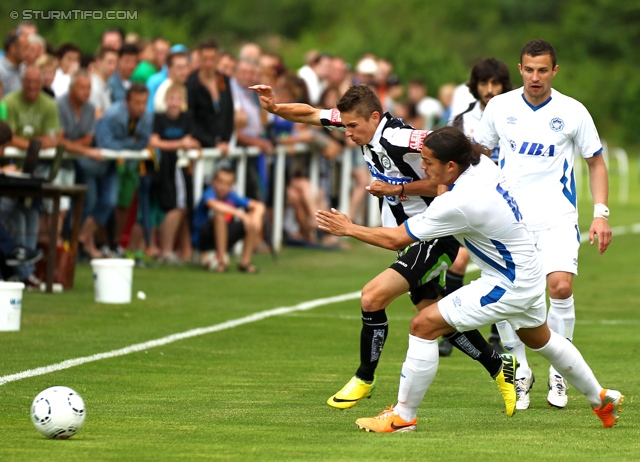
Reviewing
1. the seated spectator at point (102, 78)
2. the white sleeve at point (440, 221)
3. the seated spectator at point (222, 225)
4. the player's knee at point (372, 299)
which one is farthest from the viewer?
the seated spectator at point (222, 225)

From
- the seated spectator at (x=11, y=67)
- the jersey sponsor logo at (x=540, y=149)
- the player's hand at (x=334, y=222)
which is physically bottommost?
the player's hand at (x=334, y=222)

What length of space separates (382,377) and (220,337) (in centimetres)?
215

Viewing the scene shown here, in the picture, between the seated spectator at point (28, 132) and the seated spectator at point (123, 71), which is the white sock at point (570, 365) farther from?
the seated spectator at point (123, 71)

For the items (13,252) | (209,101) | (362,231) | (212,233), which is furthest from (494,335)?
(209,101)

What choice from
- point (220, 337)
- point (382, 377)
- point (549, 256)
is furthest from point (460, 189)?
point (220, 337)

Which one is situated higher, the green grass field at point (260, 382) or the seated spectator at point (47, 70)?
the seated spectator at point (47, 70)

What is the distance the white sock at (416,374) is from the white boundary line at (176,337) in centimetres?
283

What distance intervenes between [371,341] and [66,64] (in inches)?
396

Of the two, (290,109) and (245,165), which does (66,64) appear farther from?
(290,109)

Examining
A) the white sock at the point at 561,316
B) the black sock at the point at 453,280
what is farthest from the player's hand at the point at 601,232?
the black sock at the point at 453,280

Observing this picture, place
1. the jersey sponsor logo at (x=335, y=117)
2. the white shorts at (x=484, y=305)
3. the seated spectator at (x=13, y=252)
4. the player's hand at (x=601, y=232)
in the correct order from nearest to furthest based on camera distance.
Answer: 1. the white shorts at (x=484, y=305)
2. the player's hand at (x=601, y=232)
3. the jersey sponsor logo at (x=335, y=117)
4. the seated spectator at (x=13, y=252)

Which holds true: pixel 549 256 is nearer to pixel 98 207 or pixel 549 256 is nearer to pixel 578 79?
pixel 98 207

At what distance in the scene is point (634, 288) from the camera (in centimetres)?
1597

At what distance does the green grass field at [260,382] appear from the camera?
21.8 ft
